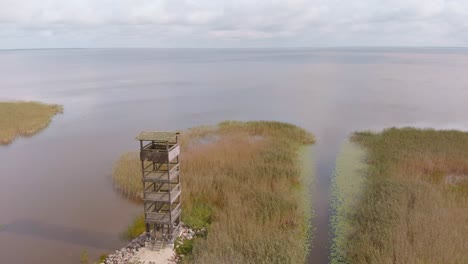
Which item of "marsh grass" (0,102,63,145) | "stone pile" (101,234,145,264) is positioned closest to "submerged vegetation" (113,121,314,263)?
"stone pile" (101,234,145,264)

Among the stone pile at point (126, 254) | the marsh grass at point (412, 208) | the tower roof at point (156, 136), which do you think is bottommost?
the stone pile at point (126, 254)

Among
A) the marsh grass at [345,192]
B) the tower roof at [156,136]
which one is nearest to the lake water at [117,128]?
the marsh grass at [345,192]

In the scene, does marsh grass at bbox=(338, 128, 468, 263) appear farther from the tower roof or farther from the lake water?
the tower roof

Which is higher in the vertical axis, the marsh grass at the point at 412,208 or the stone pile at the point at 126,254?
the marsh grass at the point at 412,208

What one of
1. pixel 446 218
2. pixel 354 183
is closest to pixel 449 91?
pixel 354 183

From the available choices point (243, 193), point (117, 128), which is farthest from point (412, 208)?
point (117, 128)

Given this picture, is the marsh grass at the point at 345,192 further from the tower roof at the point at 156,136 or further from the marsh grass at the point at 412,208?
the tower roof at the point at 156,136
